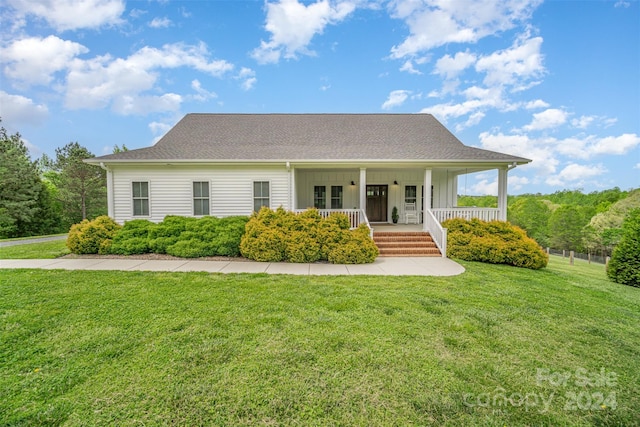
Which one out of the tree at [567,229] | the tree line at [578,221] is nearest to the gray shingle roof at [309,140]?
the tree line at [578,221]

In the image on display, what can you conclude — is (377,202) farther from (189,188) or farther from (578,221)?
(578,221)

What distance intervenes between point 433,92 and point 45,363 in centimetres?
2219

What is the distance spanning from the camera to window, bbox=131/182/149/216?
10.5 metres

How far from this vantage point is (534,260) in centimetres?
803

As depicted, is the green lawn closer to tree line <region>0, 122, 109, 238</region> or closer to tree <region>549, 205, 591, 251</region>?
tree line <region>0, 122, 109, 238</region>

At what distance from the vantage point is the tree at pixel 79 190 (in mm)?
26031

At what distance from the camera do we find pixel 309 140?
1253 centimetres

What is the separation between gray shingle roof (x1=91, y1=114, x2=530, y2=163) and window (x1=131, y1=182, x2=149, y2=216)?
109cm

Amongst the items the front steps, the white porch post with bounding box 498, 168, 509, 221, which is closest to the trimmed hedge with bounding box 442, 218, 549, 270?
the front steps

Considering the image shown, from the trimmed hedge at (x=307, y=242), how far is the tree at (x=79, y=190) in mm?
27462

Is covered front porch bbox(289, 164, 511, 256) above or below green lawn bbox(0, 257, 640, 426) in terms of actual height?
above

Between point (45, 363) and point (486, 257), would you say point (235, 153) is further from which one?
point (486, 257)

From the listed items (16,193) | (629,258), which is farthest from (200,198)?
(16,193)

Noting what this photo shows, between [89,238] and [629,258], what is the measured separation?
16439 millimetres
